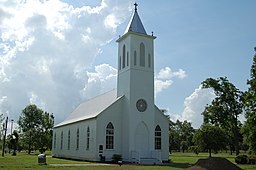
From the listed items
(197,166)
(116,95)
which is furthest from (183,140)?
(197,166)

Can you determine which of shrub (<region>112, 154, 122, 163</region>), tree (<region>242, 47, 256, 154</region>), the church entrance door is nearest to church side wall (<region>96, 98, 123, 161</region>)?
shrub (<region>112, 154, 122, 163</region>)

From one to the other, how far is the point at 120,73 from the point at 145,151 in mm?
10016

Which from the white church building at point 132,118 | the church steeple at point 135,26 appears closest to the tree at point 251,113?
the white church building at point 132,118

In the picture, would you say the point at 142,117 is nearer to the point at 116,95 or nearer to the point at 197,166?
the point at 116,95

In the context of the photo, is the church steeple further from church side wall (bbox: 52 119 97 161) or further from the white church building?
church side wall (bbox: 52 119 97 161)

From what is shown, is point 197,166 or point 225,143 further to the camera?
point 225,143

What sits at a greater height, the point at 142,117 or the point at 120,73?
the point at 120,73

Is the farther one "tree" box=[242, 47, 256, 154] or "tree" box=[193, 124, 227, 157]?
"tree" box=[193, 124, 227, 157]

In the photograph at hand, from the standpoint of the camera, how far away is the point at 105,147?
38.1 meters

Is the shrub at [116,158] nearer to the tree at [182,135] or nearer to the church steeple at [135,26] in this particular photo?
the church steeple at [135,26]

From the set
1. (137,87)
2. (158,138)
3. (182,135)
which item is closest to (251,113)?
(158,138)

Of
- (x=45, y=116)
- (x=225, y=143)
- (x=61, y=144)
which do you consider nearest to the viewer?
(x=61, y=144)

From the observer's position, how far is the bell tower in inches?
1513

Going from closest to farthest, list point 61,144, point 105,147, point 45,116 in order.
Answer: point 105,147, point 61,144, point 45,116
